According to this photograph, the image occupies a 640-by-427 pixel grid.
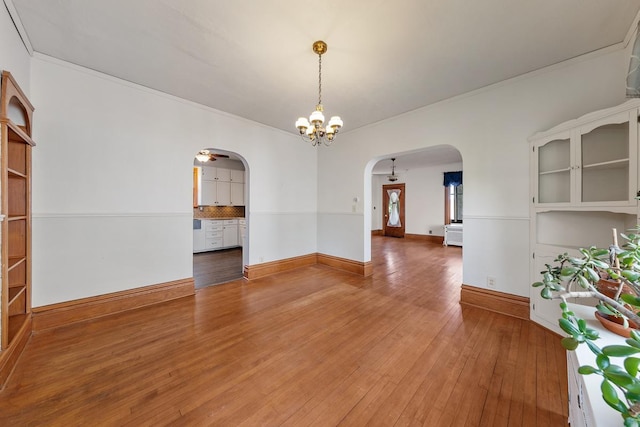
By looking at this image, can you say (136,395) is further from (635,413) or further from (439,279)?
(439,279)

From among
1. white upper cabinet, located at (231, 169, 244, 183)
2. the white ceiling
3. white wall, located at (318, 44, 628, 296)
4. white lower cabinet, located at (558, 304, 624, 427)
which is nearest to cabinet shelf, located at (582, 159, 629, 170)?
white wall, located at (318, 44, 628, 296)

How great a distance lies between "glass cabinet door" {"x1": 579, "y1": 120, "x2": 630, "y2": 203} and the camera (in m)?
2.07

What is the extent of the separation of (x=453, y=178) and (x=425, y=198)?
119cm

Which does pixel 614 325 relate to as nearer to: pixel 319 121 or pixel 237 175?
pixel 319 121

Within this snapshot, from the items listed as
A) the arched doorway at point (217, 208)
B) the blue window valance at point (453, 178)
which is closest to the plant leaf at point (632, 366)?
the arched doorway at point (217, 208)

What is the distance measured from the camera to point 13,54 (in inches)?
80.0

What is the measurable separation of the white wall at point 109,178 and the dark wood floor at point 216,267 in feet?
2.48

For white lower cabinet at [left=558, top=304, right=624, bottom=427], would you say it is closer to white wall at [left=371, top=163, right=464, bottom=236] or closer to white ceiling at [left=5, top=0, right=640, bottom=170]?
white ceiling at [left=5, top=0, right=640, bottom=170]

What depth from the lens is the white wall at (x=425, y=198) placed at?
833cm

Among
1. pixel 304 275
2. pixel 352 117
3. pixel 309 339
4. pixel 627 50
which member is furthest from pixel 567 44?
pixel 304 275

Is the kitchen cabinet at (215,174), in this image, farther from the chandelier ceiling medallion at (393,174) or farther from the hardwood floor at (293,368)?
the chandelier ceiling medallion at (393,174)

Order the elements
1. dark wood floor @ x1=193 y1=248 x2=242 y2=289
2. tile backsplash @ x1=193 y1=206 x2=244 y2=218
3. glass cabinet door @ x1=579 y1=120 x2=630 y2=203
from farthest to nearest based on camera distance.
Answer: tile backsplash @ x1=193 y1=206 x2=244 y2=218 → dark wood floor @ x1=193 y1=248 x2=242 y2=289 → glass cabinet door @ x1=579 y1=120 x2=630 y2=203

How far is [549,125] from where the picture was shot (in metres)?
2.56

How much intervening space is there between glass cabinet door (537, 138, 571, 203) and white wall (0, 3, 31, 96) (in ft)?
16.3
